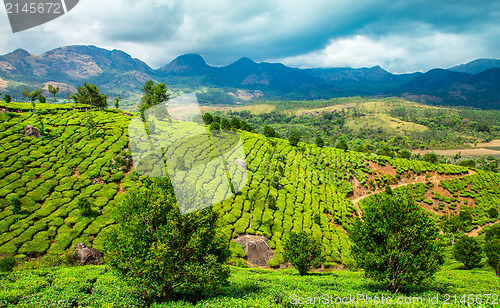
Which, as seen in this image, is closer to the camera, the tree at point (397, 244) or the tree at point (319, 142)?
the tree at point (397, 244)

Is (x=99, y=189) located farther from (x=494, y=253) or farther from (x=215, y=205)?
(x=494, y=253)

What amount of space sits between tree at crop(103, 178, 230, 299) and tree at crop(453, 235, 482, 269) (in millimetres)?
38914

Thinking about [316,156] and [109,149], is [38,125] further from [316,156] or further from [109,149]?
[316,156]

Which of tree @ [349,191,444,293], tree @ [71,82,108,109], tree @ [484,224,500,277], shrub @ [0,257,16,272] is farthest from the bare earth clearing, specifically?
tree @ [71,82,108,109]

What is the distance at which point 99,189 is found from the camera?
41812 mm

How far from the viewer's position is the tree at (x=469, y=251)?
34.8m

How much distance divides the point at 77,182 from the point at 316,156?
6376cm

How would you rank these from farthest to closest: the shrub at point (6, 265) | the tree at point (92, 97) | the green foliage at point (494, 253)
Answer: the tree at point (92, 97), the green foliage at point (494, 253), the shrub at point (6, 265)

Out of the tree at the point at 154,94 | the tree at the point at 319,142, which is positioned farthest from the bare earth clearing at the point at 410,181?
the tree at the point at 154,94

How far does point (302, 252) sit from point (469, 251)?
2723cm

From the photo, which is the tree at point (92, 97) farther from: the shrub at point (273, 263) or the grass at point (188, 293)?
the shrub at point (273, 263)

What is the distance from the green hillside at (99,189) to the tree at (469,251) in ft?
52.3

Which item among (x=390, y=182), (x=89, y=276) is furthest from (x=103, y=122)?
(x=390, y=182)

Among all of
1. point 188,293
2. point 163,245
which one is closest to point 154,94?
point 188,293
